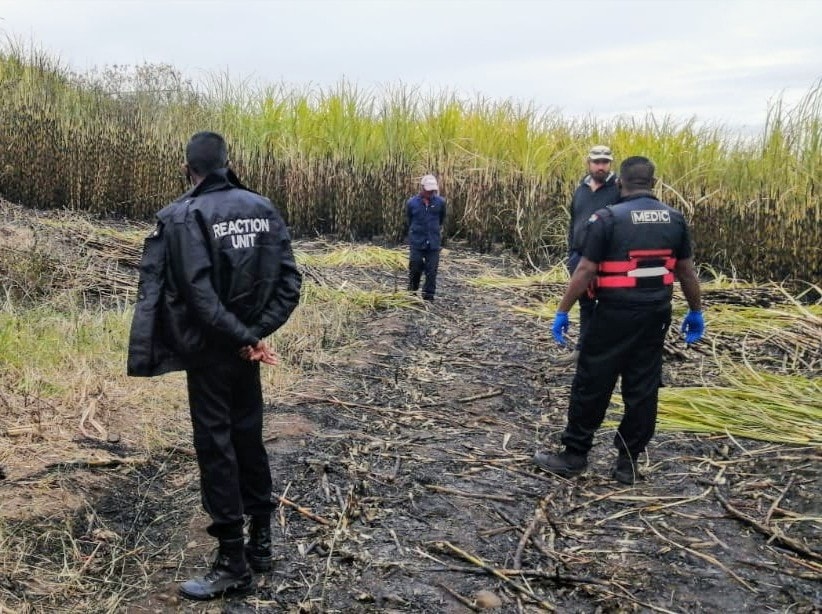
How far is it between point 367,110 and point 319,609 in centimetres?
1136

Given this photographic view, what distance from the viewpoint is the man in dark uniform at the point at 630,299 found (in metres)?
3.85

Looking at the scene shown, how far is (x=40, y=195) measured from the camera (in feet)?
34.9

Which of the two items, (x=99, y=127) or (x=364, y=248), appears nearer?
(x=364, y=248)

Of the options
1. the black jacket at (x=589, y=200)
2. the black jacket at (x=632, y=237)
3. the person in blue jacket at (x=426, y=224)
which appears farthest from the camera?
the person in blue jacket at (x=426, y=224)

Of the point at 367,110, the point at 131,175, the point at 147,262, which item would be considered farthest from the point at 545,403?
the point at 367,110

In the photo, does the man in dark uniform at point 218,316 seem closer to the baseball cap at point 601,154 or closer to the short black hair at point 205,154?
the short black hair at point 205,154

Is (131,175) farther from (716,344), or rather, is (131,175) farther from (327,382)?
(716,344)

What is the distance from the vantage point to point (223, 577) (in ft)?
9.47

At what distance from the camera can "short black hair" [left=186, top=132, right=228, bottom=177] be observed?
2.80 metres

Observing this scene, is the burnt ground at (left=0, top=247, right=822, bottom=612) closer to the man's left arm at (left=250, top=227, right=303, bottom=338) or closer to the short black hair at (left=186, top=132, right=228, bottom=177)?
the man's left arm at (left=250, top=227, right=303, bottom=338)

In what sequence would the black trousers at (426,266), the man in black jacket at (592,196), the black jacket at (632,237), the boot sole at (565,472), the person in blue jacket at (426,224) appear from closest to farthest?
the black jacket at (632,237), the boot sole at (565,472), the man in black jacket at (592,196), the person in blue jacket at (426,224), the black trousers at (426,266)

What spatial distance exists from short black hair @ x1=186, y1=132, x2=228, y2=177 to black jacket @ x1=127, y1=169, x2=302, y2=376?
35 mm

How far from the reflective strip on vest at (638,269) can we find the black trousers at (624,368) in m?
0.12

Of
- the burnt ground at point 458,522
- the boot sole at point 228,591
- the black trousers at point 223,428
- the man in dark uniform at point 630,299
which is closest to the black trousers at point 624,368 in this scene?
the man in dark uniform at point 630,299
